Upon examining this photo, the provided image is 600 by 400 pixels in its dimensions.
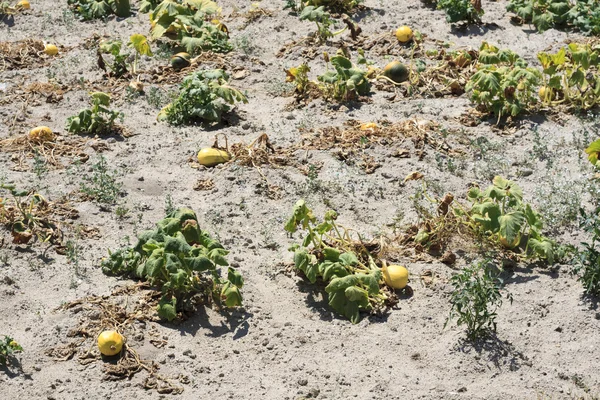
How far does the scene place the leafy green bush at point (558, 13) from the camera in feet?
31.8

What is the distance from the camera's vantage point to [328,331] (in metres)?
5.71

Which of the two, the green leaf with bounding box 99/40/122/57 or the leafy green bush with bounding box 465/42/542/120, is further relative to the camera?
the green leaf with bounding box 99/40/122/57

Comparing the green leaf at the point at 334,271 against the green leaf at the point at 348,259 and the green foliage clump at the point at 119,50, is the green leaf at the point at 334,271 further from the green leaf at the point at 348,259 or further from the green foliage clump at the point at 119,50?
the green foliage clump at the point at 119,50

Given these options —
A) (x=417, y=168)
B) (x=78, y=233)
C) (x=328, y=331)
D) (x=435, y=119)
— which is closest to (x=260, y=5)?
(x=435, y=119)

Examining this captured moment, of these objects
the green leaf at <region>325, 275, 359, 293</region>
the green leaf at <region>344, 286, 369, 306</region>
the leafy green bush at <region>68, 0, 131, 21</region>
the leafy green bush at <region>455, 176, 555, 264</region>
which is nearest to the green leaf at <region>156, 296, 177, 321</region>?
the green leaf at <region>325, 275, 359, 293</region>

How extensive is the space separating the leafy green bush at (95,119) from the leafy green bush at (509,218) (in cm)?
344

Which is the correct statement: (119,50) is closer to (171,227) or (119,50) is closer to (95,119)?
(95,119)

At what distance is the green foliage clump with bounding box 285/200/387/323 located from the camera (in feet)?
18.9

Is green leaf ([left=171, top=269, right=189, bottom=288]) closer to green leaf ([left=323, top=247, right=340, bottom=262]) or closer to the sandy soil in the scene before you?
the sandy soil

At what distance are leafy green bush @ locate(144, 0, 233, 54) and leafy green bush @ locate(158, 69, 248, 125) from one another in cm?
138

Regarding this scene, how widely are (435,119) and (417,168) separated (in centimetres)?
96

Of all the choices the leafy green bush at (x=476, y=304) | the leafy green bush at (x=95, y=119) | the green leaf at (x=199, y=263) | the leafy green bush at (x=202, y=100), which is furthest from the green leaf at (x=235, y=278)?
the leafy green bush at (x=95, y=119)

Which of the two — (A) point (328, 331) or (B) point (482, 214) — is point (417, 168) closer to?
(B) point (482, 214)

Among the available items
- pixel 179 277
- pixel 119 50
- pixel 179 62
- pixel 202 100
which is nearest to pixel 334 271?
pixel 179 277
